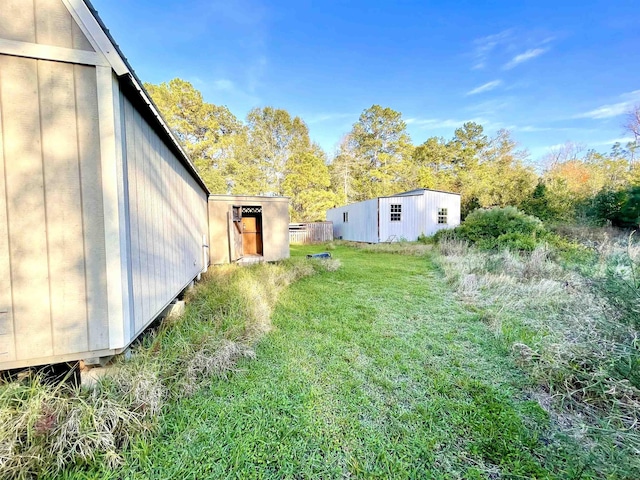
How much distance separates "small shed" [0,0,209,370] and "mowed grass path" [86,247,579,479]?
908 millimetres

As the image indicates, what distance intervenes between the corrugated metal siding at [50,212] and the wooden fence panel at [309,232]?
14673 millimetres

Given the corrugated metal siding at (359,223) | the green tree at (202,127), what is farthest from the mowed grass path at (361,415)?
the green tree at (202,127)

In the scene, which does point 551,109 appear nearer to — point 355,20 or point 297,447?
point 355,20

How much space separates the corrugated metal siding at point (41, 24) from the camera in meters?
1.56

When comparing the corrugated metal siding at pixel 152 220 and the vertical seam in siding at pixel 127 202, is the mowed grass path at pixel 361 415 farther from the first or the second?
the corrugated metal siding at pixel 152 220

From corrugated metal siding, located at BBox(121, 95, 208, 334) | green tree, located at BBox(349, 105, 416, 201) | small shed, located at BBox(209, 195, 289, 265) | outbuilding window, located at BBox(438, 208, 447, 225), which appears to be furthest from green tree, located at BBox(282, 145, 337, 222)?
corrugated metal siding, located at BBox(121, 95, 208, 334)

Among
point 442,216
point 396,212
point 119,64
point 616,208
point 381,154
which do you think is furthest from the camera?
point 381,154

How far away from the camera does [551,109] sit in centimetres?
1554

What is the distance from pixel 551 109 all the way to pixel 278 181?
18052mm

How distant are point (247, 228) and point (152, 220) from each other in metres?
6.85

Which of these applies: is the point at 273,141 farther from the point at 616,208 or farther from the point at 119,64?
the point at 616,208

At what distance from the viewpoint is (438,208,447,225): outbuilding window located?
14508 millimetres

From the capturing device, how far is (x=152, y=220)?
2570 mm

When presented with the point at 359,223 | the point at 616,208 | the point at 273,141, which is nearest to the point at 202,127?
the point at 273,141
